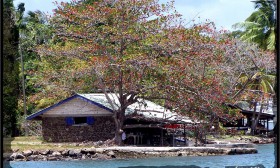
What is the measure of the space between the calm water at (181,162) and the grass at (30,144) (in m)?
0.16

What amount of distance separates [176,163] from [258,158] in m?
0.89

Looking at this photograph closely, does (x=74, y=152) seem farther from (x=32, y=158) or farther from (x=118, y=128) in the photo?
(x=118, y=128)

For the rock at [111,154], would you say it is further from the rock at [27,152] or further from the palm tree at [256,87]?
the palm tree at [256,87]

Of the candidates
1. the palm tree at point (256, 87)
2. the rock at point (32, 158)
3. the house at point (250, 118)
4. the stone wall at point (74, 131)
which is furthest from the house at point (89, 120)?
the palm tree at point (256, 87)

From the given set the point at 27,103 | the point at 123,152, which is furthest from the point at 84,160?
the point at 27,103

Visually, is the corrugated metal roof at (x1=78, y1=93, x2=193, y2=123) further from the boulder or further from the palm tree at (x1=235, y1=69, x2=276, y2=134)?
the palm tree at (x1=235, y1=69, x2=276, y2=134)

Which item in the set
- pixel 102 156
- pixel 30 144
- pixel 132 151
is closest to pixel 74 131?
pixel 102 156

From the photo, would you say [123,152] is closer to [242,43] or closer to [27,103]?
[27,103]

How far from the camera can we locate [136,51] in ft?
22.0

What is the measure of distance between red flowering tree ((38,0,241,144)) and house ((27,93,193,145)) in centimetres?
11

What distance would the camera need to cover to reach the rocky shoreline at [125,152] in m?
5.93

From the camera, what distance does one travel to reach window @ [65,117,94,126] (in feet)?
20.5

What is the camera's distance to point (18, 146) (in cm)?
573

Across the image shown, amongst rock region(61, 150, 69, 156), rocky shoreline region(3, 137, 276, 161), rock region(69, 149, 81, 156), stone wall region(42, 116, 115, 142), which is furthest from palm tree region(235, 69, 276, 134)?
rock region(61, 150, 69, 156)
